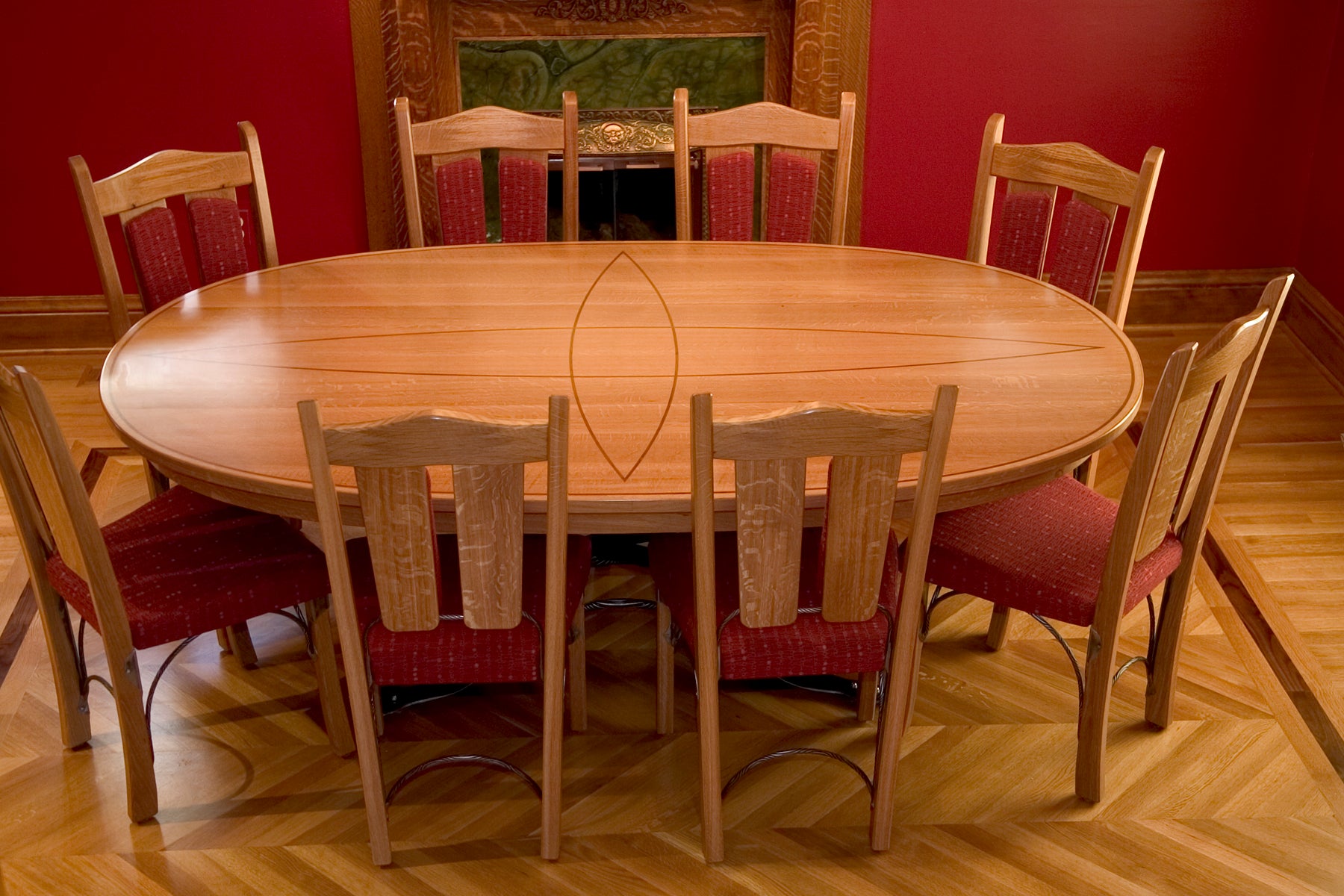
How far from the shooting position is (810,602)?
2186mm

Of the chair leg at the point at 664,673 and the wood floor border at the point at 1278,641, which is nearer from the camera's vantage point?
the chair leg at the point at 664,673

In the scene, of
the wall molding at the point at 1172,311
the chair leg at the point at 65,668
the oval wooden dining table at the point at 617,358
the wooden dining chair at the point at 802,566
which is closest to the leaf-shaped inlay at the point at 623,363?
the oval wooden dining table at the point at 617,358

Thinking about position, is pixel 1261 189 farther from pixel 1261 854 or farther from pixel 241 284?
pixel 241 284

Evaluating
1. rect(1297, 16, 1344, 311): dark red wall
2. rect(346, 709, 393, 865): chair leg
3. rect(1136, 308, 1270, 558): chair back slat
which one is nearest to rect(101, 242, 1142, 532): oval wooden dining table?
rect(1136, 308, 1270, 558): chair back slat

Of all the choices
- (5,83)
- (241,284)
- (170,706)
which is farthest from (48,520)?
(5,83)

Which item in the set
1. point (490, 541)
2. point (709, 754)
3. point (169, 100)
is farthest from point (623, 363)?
point (169, 100)

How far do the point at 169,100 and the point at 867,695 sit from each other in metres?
2.81

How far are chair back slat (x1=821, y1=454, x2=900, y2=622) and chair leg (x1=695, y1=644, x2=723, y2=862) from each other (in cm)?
19

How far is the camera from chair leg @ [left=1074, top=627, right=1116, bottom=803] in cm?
230

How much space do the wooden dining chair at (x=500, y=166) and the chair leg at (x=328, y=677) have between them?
1173 millimetres

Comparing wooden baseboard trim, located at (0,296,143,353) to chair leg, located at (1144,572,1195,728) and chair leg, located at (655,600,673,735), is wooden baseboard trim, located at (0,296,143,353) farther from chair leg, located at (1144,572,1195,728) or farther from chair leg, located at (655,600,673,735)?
chair leg, located at (1144,572,1195,728)

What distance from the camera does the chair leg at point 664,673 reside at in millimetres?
2441

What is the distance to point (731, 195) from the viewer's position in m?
3.31

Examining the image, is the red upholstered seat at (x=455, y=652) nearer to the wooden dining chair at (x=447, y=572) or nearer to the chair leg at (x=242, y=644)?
the wooden dining chair at (x=447, y=572)
